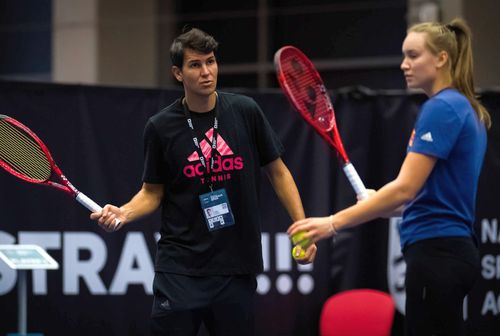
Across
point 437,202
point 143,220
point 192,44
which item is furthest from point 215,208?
point 143,220

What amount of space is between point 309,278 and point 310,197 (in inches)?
20.6

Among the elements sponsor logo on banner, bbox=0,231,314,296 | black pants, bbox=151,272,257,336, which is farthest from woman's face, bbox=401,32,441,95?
sponsor logo on banner, bbox=0,231,314,296

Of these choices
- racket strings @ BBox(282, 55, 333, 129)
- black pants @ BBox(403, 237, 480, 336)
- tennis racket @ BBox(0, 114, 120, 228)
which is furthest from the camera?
tennis racket @ BBox(0, 114, 120, 228)

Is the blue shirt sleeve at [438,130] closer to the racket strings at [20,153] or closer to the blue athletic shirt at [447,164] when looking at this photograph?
the blue athletic shirt at [447,164]

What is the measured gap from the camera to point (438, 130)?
3.53 m

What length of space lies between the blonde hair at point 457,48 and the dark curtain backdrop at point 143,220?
2.45 m

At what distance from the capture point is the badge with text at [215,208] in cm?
405

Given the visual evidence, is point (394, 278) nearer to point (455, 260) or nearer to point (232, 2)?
point (455, 260)

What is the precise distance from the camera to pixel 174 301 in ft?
13.3

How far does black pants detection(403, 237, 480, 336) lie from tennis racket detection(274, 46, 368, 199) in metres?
0.62

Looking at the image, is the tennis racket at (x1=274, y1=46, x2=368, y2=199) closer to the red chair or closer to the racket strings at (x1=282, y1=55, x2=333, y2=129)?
the racket strings at (x1=282, y1=55, x2=333, y2=129)

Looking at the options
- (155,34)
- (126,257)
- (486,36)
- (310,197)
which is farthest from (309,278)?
(155,34)

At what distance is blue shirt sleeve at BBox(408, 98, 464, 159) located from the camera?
11.6 ft

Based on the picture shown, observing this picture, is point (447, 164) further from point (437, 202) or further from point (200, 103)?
point (200, 103)
